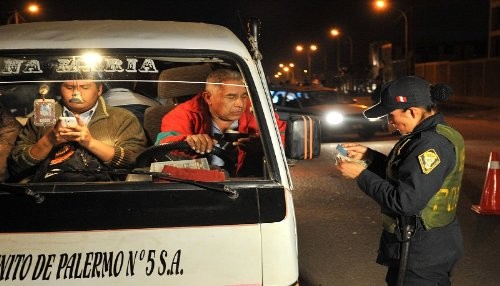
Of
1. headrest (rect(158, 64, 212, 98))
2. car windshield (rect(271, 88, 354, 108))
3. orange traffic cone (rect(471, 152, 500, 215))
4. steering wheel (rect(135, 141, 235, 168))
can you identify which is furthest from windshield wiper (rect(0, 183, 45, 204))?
car windshield (rect(271, 88, 354, 108))

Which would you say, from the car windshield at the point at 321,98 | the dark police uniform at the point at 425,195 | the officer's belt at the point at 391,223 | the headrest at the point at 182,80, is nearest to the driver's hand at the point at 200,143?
the headrest at the point at 182,80

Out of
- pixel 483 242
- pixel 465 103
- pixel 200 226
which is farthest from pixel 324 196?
pixel 465 103

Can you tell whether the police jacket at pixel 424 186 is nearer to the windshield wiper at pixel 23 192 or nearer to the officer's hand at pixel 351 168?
the officer's hand at pixel 351 168

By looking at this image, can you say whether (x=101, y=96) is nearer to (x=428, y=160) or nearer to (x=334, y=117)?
(x=428, y=160)

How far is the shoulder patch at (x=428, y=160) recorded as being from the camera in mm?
2758

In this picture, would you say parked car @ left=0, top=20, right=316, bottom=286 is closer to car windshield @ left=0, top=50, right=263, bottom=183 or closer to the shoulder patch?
car windshield @ left=0, top=50, right=263, bottom=183

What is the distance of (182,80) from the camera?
389cm

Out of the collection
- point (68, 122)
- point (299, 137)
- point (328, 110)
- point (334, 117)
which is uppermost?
point (68, 122)

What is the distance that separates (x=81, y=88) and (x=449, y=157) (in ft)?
6.35

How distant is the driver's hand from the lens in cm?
321

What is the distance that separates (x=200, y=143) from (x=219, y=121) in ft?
1.50

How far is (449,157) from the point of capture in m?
2.85

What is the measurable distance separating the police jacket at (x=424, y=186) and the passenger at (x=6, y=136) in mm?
1902

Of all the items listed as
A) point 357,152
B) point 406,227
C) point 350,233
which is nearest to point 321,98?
point 350,233
